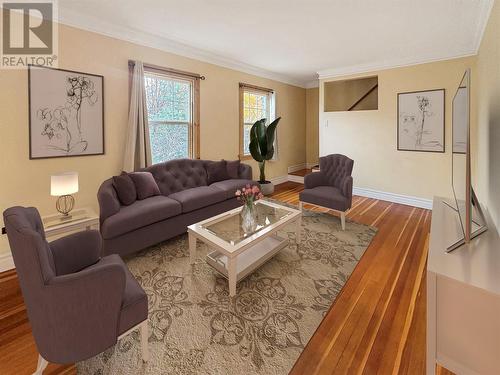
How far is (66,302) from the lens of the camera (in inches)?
46.9

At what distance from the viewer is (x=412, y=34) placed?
11.2ft

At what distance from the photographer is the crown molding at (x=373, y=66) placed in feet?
13.6

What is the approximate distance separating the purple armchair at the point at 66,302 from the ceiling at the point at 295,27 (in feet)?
8.60

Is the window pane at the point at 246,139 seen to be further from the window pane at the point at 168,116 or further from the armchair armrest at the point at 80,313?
the armchair armrest at the point at 80,313

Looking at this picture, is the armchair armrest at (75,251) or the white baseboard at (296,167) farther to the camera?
the white baseboard at (296,167)

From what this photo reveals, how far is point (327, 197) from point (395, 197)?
2.14m

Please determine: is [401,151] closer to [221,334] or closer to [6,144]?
[221,334]

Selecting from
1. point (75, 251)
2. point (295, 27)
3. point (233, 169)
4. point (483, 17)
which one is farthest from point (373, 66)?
point (75, 251)

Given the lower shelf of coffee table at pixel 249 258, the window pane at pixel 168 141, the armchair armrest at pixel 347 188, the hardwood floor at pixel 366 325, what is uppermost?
the window pane at pixel 168 141

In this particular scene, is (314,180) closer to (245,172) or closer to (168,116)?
(245,172)

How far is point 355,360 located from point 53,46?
13.4 ft

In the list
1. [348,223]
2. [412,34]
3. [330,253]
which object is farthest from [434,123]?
[330,253]

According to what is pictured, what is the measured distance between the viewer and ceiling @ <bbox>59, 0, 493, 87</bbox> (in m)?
2.66

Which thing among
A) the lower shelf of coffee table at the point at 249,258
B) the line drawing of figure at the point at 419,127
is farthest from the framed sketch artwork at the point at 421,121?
the lower shelf of coffee table at the point at 249,258
